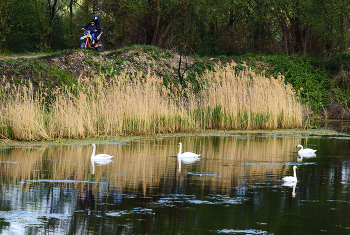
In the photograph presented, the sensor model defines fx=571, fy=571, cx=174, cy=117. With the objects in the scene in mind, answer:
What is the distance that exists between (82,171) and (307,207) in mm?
4951

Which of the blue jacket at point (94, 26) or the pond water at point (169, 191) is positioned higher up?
the blue jacket at point (94, 26)

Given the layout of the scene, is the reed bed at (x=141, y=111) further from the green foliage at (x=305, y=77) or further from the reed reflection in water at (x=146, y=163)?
the green foliage at (x=305, y=77)

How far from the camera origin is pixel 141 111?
18.8 meters

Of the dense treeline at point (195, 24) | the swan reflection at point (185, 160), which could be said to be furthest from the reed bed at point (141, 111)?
the dense treeline at point (195, 24)

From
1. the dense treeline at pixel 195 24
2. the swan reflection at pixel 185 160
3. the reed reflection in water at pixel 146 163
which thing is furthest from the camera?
the dense treeline at pixel 195 24

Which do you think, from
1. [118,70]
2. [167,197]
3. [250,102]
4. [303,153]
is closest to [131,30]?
[118,70]

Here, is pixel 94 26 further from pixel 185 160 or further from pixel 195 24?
pixel 185 160

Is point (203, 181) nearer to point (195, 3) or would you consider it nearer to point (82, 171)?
point (82, 171)

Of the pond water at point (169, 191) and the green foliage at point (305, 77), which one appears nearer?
the pond water at point (169, 191)

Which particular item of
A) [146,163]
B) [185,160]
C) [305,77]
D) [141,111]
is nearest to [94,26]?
[141,111]

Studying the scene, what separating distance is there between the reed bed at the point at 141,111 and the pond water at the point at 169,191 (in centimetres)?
148

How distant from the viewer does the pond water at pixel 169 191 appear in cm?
764

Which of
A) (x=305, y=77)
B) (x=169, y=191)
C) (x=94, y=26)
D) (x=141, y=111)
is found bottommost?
(x=169, y=191)

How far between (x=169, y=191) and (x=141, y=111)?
9076 millimetres
